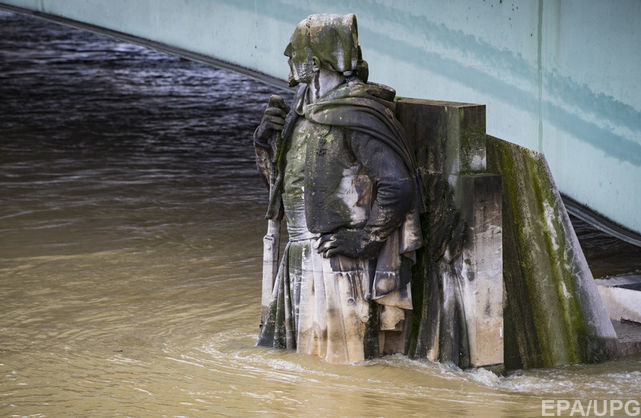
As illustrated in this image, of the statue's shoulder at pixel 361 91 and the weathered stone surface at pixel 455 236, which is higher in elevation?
the statue's shoulder at pixel 361 91

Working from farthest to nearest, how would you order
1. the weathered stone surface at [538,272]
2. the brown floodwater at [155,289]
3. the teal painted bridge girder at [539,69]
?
the teal painted bridge girder at [539,69] < the weathered stone surface at [538,272] < the brown floodwater at [155,289]

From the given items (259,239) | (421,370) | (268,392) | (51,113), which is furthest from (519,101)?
(51,113)

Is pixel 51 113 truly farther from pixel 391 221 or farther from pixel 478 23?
pixel 391 221

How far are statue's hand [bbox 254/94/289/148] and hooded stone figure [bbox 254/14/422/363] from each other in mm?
86

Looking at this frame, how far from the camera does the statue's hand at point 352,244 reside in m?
5.39

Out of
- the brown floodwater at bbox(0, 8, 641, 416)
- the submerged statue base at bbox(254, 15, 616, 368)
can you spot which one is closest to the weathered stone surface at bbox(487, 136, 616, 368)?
the submerged statue base at bbox(254, 15, 616, 368)

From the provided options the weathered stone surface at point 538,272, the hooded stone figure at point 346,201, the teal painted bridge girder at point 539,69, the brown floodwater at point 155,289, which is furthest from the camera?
the teal painted bridge girder at point 539,69

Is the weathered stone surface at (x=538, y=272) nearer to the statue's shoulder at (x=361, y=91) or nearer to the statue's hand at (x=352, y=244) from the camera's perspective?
the statue's shoulder at (x=361, y=91)

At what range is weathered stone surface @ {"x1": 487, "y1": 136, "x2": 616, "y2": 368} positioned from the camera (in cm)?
572

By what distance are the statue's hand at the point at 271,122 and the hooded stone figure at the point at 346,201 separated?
0.09 metres

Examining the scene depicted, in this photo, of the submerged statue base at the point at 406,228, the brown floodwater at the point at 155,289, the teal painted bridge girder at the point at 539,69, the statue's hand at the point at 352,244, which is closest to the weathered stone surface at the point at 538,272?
the submerged statue base at the point at 406,228

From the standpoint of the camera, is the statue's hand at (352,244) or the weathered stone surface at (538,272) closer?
the statue's hand at (352,244)

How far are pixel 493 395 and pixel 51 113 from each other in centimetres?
1117

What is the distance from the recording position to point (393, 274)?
5.43m
